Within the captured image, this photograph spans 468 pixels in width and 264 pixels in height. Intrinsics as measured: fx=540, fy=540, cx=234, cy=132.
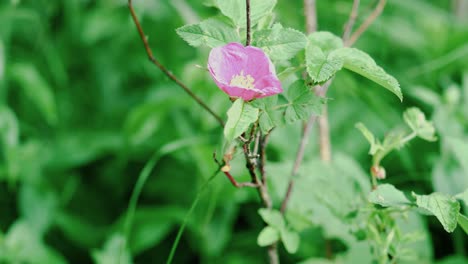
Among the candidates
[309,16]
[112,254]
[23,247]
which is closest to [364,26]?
[309,16]

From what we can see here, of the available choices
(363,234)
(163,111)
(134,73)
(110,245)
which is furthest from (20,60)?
(363,234)

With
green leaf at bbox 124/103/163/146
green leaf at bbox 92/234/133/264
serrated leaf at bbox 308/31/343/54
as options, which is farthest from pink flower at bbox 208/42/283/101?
green leaf at bbox 124/103/163/146

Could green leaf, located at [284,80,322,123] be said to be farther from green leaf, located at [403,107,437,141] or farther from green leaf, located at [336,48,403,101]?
green leaf, located at [403,107,437,141]

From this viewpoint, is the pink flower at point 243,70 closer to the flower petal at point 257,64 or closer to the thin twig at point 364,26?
the flower petal at point 257,64

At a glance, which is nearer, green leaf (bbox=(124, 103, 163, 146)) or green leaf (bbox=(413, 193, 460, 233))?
green leaf (bbox=(413, 193, 460, 233))

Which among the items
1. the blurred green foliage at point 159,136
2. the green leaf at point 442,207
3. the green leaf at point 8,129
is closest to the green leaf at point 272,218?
the blurred green foliage at point 159,136

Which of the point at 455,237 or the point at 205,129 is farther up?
the point at 205,129

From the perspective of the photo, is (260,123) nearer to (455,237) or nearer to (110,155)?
(455,237)

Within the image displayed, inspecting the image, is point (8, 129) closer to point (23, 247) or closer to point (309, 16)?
point (23, 247)
